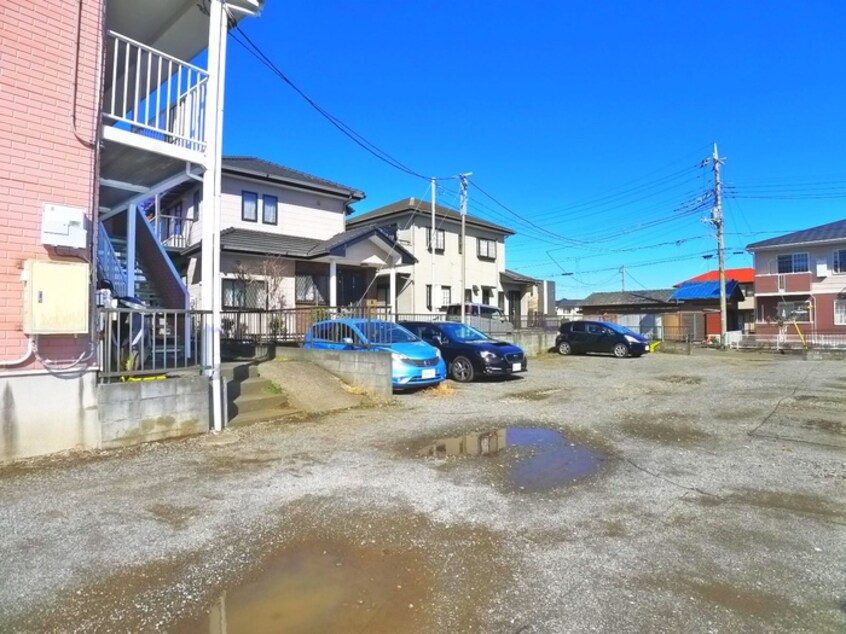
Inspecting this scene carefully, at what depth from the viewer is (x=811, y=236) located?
3039 centimetres

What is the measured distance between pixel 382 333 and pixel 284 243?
8416 millimetres

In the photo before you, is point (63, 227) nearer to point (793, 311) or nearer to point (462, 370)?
point (462, 370)

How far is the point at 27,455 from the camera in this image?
5293 mm

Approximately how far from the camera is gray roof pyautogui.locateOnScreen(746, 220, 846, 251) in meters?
29.4

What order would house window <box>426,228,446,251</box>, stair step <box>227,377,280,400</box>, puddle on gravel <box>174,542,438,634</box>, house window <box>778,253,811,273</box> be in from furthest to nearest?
1. house window <box>778,253,811,273</box>
2. house window <box>426,228,446,251</box>
3. stair step <box>227,377,280,400</box>
4. puddle on gravel <box>174,542,438,634</box>

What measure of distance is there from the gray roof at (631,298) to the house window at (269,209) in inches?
1292

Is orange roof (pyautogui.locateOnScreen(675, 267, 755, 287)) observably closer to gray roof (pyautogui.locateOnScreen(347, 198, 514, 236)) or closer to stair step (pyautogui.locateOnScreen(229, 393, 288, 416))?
gray roof (pyautogui.locateOnScreen(347, 198, 514, 236))

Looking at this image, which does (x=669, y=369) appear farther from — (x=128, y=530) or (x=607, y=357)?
(x=128, y=530)

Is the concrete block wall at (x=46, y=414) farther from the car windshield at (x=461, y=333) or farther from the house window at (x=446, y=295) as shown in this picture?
the house window at (x=446, y=295)

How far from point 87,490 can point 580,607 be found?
4261 millimetres

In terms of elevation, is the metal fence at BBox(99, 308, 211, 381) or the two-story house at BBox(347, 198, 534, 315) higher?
the two-story house at BBox(347, 198, 534, 315)

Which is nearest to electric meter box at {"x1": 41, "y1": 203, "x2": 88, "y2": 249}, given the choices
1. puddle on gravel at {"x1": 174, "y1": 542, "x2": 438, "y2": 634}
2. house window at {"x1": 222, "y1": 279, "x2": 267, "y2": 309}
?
puddle on gravel at {"x1": 174, "y1": 542, "x2": 438, "y2": 634}

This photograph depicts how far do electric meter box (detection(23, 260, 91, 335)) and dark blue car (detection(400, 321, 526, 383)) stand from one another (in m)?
8.33

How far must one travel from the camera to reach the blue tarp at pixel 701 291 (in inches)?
1428
